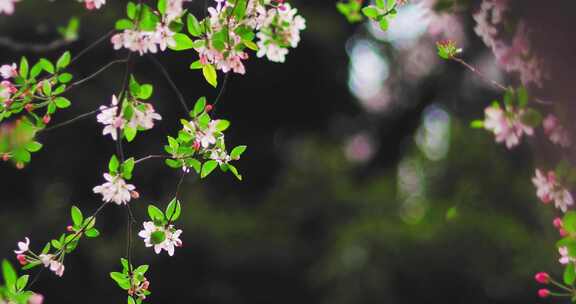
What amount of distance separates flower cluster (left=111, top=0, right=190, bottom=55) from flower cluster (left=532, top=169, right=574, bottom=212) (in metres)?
0.80

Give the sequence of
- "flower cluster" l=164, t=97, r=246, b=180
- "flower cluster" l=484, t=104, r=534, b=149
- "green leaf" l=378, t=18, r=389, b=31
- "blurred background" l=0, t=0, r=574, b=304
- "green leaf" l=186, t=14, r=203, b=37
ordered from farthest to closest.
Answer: "blurred background" l=0, t=0, r=574, b=304, "green leaf" l=378, t=18, r=389, b=31, "flower cluster" l=164, t=97, r=246, b=180, "green leaf" l=186, t=14, r=203, b=37, "flower cluster" l=484, t=104, r=534, b=149

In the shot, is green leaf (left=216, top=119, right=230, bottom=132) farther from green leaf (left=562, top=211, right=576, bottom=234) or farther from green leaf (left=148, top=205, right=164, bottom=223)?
green leaf (left=562, top=211, right=576, bottom=234)

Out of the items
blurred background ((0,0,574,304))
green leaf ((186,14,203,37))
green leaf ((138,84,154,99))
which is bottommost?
green leaf ((138,84,154,99))

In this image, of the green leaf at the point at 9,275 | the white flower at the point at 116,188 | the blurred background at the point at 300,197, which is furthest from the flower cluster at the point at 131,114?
the blurred background at the point at 300,197

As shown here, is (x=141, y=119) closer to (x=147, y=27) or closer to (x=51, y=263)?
(x=147, y=27)

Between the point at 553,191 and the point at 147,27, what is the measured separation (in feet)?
2.86

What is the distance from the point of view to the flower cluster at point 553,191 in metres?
1.28

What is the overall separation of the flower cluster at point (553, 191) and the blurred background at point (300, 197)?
6.71 feet

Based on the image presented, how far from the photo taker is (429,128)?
328 inches

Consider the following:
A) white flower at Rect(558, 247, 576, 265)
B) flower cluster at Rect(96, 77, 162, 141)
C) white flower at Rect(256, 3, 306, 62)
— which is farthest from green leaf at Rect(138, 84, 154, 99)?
white flower at Rect(558, 247, 576, 265)

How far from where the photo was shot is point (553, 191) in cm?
131

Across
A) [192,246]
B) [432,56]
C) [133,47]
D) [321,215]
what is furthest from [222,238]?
[432,56]

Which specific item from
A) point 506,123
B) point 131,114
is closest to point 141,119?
point 131,114

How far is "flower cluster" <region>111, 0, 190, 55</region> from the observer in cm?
124
